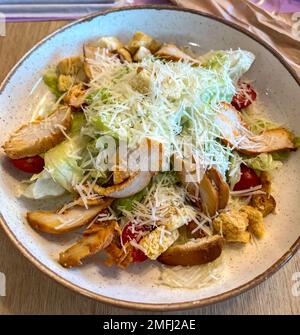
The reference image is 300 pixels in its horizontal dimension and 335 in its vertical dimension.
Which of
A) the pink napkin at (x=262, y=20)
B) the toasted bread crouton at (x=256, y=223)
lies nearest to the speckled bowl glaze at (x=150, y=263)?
the toasted bread crouton at (x=256, y=223)

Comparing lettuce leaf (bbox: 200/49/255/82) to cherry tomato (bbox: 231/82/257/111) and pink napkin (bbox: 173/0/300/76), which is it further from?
pink napkin (bbox: 173/0/300/76)

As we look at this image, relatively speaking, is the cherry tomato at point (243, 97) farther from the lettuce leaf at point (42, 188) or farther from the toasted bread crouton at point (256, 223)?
the lettuce leaf at point (42, 188)

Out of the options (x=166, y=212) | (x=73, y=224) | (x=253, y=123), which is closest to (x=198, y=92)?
(x=253, y=123)

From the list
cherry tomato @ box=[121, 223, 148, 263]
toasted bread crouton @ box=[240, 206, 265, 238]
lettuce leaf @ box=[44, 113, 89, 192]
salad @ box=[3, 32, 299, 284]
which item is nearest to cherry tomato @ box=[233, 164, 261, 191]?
salad @ box=[3, 32, 299, 284]

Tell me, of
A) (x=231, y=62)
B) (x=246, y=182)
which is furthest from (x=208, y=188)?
(x=231, y=62)

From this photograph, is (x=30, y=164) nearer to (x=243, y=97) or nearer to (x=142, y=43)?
(x=142, y=43)
